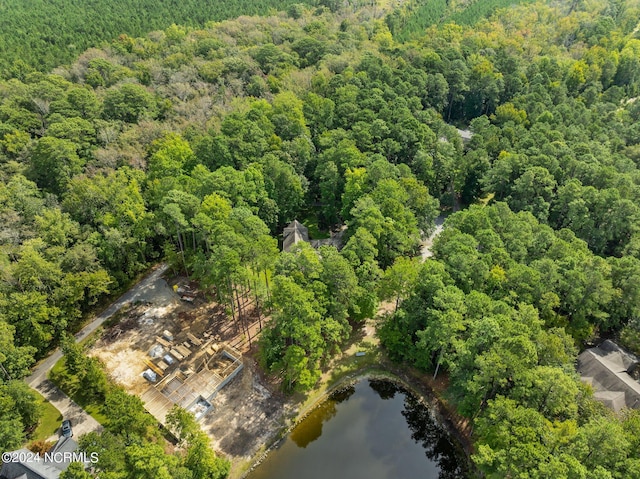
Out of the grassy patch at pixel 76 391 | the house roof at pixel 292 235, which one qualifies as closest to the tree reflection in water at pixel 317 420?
the grassy patch at pixel 76 391

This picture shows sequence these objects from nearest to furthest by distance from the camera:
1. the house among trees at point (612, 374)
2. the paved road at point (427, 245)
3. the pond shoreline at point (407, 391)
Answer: the house among trees at point (612, 374) → the pond shoreline at point (407, 391) → the paved road at point (427, 245)

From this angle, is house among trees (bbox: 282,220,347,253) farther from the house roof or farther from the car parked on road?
the car parked on road

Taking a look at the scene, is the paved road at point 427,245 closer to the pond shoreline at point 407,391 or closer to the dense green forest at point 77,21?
the pond shoreline at point 407,391

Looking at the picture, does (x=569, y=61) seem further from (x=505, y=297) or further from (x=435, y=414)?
(x=435, y=414)

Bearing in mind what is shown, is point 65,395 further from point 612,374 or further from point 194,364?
point 612,374

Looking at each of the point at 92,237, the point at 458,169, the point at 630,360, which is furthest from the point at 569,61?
the point at 92,237

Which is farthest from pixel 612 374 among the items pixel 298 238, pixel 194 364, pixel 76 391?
pixel 76 391
